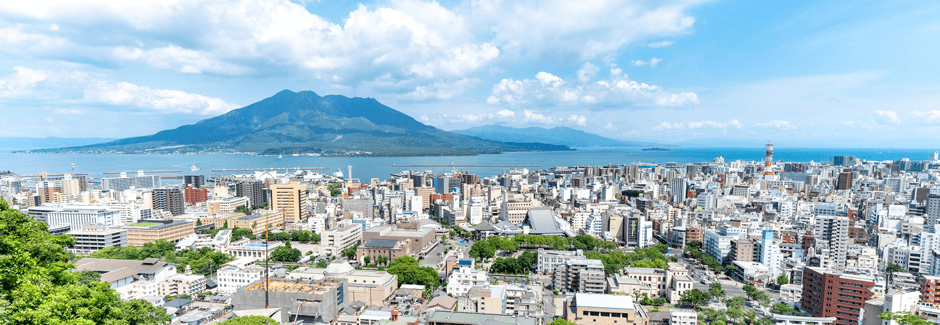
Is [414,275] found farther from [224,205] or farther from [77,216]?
[224,205]

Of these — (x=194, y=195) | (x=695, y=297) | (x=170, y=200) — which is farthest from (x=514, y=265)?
(x=194, y=195)

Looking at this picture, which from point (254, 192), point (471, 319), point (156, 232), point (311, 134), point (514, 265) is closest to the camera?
point (471, 319)

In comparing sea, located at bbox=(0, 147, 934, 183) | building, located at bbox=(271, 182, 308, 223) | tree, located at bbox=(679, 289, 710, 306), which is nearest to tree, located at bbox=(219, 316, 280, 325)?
tree, located at bbox=(679, 289, 710, 306)

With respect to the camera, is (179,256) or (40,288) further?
(179,256)

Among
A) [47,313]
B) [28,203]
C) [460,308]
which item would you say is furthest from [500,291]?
[28,203]

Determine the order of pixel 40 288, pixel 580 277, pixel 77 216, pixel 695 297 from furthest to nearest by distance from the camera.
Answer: pixel 77 216 < pixel 580 277 < pixel 695 297 < pixel 40 288

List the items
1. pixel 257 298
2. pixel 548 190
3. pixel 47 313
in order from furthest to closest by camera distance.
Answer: pixel 548 190
pixel 257 298
pixel 47 313

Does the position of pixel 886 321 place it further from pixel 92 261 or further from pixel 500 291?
pixel 92 261
